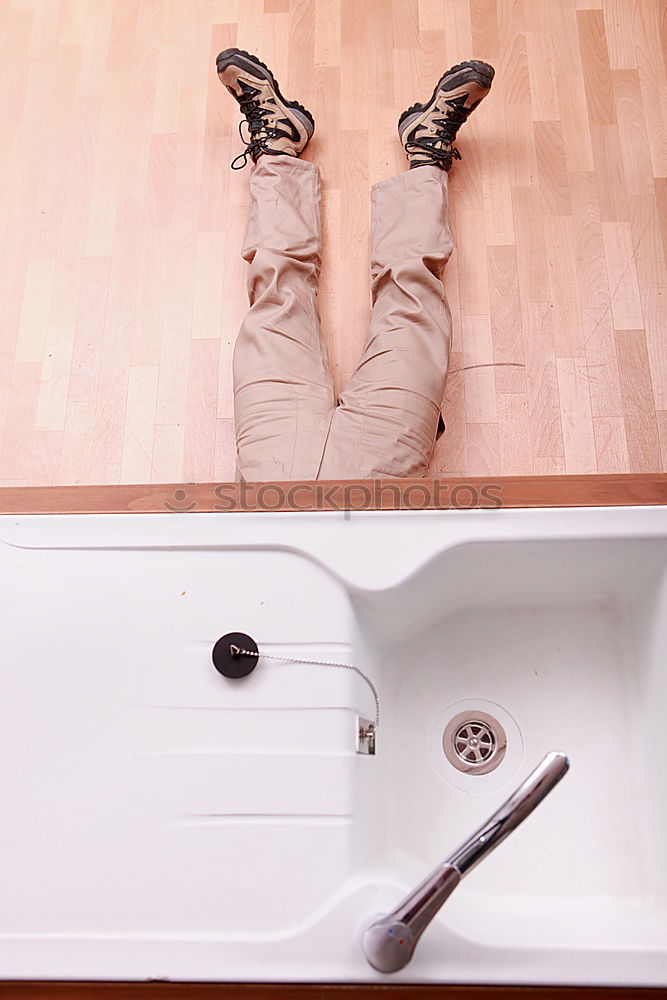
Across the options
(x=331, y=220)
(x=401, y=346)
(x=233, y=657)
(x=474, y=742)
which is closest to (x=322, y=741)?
(x=233, y=657)

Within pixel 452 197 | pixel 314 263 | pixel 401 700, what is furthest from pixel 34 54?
pixel 401 700

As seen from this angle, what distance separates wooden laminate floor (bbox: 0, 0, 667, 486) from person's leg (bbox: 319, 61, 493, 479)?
11 centimetres

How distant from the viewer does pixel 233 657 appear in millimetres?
832

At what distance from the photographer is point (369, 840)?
857mm

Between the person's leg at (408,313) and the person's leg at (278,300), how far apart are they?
0.05 meters

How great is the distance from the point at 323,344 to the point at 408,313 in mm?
165

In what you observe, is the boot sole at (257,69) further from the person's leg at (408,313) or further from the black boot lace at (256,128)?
the person's leg at (408,313)

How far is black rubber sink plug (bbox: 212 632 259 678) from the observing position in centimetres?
83

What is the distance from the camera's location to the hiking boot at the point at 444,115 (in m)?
1.46

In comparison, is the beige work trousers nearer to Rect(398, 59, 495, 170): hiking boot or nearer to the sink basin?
Rect(398, 59, 495, 170): hiking boot

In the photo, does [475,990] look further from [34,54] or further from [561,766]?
[34,54]

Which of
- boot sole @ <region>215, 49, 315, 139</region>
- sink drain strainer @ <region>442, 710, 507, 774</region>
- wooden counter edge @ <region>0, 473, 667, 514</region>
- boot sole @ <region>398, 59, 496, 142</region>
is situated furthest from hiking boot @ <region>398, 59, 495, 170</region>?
sink drain strainer @ <region>442, 710, 507, 774</region>

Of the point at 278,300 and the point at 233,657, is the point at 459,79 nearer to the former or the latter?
the point at 278,300

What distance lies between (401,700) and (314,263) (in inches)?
32.0
